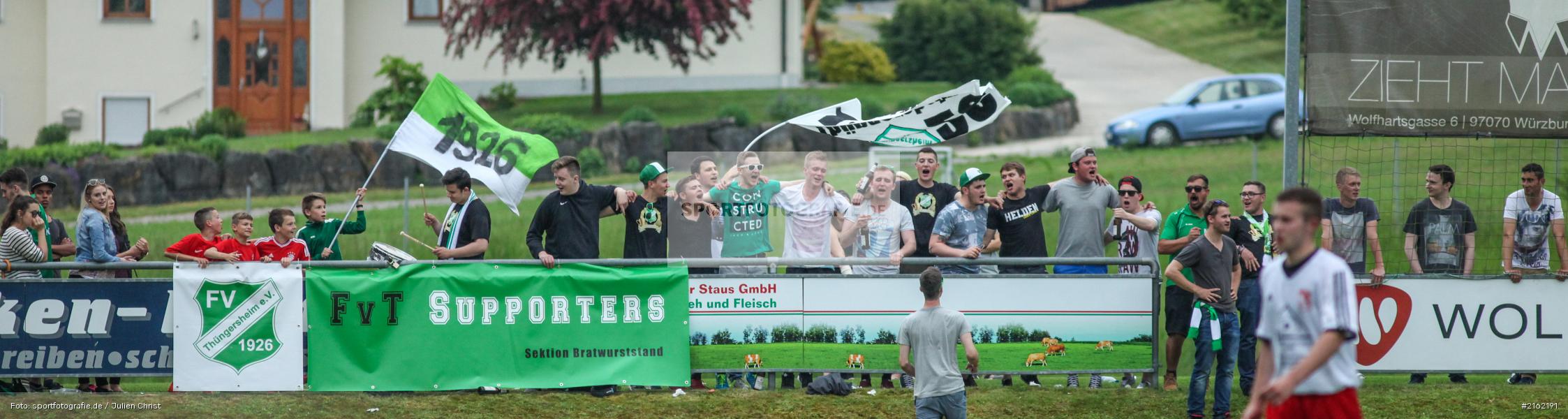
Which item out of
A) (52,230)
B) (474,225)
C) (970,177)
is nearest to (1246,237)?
(970,177)

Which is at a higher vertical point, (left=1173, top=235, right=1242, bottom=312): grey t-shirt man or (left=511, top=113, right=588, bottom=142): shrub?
(left=511, top=113, right=588, bottom=142): shrub

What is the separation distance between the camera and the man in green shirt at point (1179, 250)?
10180 mm

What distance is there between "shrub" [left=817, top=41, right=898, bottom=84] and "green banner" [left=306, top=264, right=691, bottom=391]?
25237 mm

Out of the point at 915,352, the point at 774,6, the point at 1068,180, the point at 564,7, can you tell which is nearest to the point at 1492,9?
the point at 1068,180

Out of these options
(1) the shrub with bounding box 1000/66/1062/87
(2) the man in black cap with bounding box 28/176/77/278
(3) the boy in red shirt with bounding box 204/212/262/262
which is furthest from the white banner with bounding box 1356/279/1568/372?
(1) the shrub with bounding box 1000/66/1062/87

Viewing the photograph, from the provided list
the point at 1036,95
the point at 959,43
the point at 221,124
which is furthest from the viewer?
the point at 959,43

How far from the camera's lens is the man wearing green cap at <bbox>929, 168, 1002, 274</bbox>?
35.8 ft

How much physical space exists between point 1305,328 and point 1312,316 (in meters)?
0.07

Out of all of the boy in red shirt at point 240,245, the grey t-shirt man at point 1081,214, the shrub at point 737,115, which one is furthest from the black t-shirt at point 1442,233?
the shrub at point 737,115

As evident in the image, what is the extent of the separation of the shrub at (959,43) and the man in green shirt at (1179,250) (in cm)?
2571

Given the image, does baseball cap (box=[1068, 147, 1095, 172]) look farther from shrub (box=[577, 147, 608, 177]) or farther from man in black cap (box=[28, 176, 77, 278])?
shrub (box=[577, 147, 608, 177])

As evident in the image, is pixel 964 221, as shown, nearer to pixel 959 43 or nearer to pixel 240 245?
pixel 240 245

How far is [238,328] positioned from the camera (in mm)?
10227

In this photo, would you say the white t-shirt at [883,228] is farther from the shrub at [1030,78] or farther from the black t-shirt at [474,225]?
the shrub at [1030,78]
